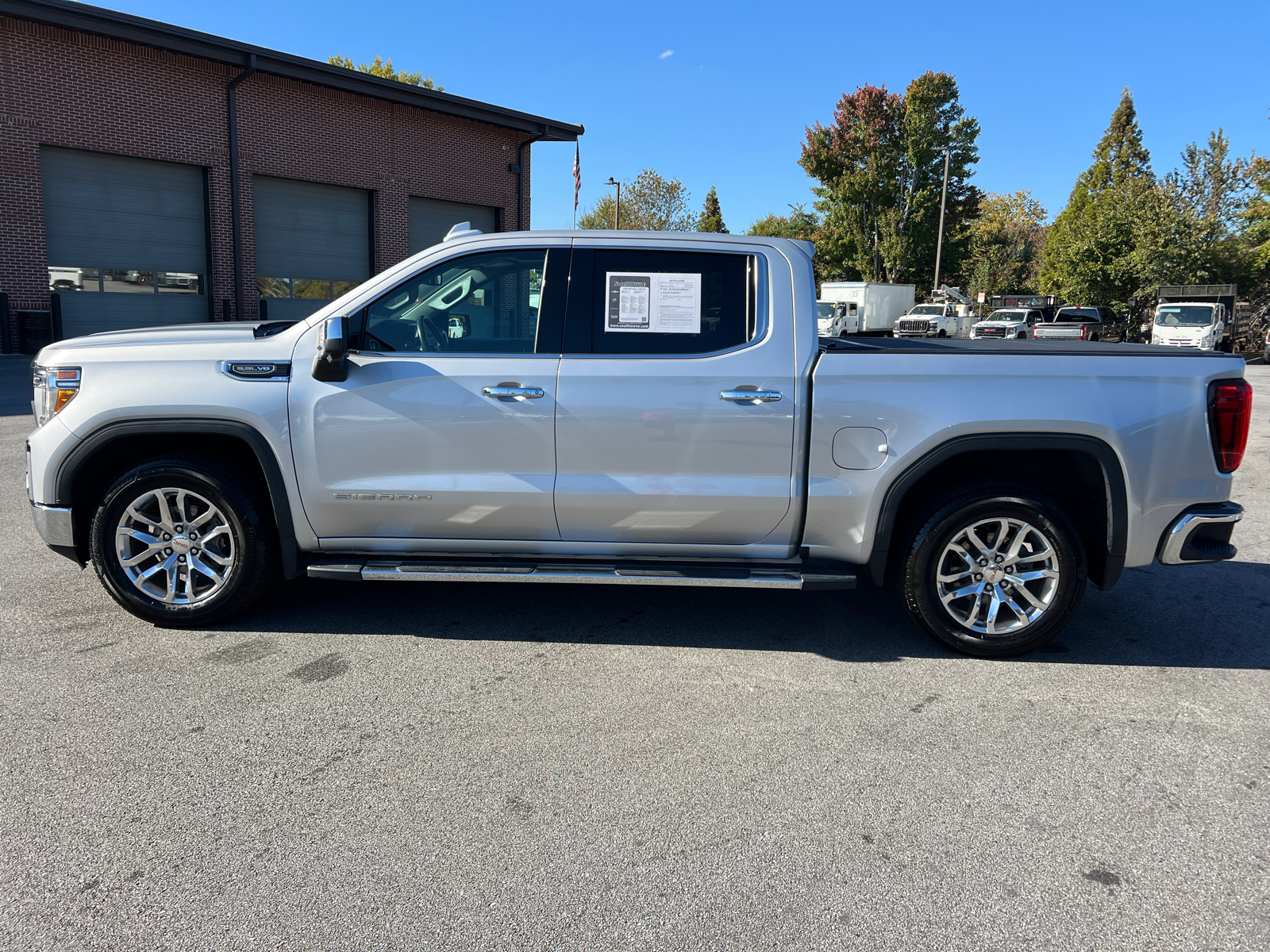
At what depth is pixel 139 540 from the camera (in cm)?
452

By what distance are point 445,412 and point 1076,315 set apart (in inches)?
1541

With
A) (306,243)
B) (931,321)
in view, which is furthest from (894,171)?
(306,243)

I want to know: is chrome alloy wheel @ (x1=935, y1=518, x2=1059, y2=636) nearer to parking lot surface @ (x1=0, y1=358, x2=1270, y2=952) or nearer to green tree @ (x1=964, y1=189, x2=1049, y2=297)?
parking lot surface @ (x1=0, y1=358, x2=1270, y2=952)

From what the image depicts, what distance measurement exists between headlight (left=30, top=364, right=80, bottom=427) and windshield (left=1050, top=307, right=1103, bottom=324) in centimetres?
3897

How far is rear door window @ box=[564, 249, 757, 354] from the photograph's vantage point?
4.39 m

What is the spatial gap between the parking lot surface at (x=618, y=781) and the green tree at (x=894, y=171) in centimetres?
4787

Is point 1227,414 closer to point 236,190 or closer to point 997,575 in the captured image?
point 997,575

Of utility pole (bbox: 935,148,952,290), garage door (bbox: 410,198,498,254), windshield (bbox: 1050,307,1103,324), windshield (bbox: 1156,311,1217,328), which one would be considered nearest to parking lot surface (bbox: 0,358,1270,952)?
garage door (bbox: 410,198,498,254)

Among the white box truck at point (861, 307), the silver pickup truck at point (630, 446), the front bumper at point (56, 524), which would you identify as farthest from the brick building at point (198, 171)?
the silver pickup truck at point (630, 446)

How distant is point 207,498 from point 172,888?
2288 millimetres

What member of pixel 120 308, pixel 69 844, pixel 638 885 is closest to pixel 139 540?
pixel 69 844

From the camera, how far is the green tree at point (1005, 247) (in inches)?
2554

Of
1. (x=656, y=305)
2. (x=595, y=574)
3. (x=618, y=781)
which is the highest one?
(x=656, y=305)

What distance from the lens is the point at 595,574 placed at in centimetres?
435
